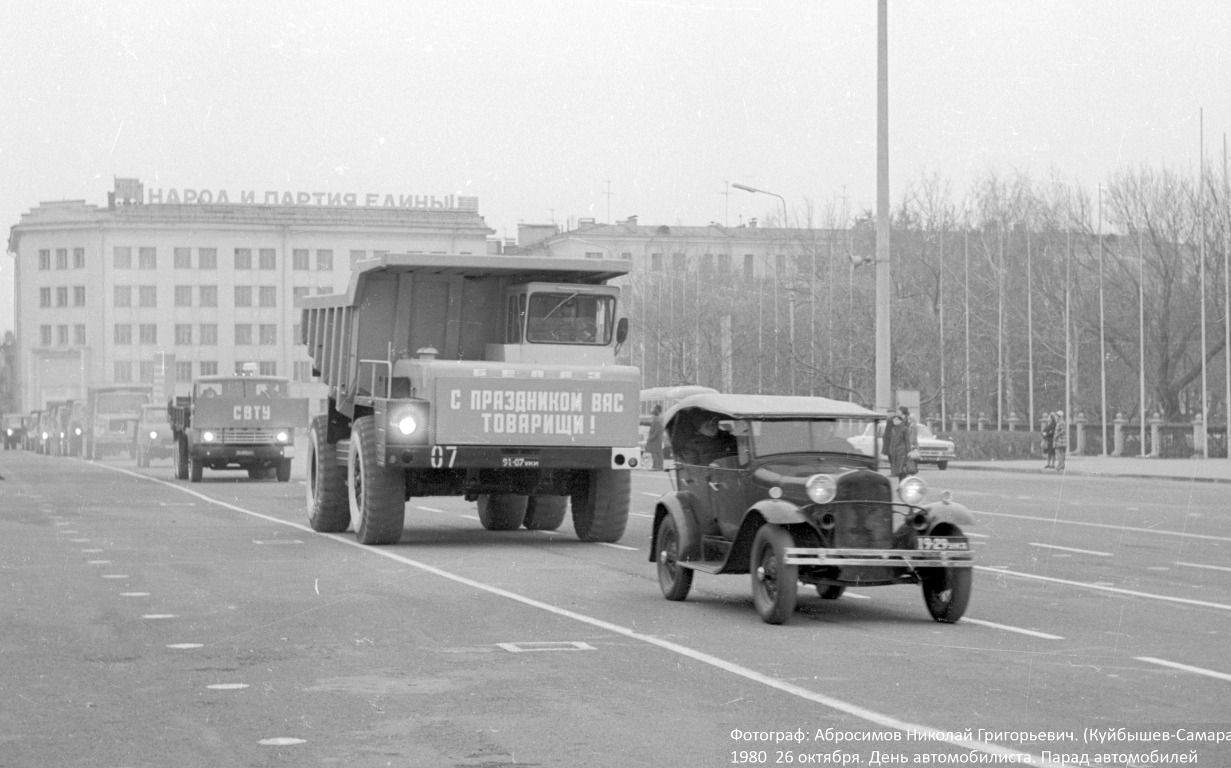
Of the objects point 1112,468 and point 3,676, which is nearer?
point 3,676

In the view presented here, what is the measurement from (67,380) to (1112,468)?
101 meters

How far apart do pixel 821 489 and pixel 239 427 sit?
2895 centimetres

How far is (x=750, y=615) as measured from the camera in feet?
43.3

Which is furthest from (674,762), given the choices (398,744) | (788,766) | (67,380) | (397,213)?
(67,380)

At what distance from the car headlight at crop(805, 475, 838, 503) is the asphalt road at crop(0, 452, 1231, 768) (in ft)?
3.08

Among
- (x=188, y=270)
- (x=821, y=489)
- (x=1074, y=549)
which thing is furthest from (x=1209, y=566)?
(x=188, y=270)

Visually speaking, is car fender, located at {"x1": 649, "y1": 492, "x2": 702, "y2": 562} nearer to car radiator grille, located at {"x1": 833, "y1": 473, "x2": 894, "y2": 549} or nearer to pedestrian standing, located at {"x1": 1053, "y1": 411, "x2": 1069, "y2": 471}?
car radiator grille, located at {"x1": 833, "y1": 473, "x2": 894, "y2": 549}

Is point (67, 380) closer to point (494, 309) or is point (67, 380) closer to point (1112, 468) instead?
point (1112, 468)

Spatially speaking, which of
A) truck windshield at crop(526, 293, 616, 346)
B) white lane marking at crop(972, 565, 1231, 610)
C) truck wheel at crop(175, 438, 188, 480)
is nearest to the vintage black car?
white lane marking at crop(972, 565, 1231, 610)

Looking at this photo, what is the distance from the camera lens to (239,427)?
3981cm

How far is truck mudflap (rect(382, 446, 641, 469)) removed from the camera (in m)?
19.2

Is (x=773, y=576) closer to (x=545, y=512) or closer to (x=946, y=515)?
(x=946, y=515)

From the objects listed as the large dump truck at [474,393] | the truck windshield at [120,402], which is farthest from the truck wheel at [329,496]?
the truck windshield at [120,402]

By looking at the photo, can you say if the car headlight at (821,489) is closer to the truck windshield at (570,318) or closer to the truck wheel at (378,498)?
the truck wheel at (378,498)
